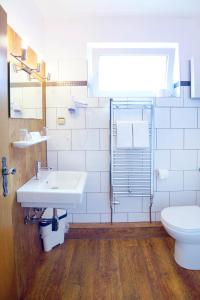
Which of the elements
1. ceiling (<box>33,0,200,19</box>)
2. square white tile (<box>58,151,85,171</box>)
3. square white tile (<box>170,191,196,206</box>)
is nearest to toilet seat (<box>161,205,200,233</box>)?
square white tile (<box>170,191,196,206</box>)

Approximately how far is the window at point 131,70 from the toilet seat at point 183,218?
1.26 m

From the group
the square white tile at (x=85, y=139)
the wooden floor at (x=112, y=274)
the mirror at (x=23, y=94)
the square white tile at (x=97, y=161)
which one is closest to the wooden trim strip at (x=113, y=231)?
the wooden floor at (x=112, y=274)

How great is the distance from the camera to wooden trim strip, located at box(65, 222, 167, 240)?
2637mm

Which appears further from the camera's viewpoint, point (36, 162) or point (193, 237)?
point (36, 162)

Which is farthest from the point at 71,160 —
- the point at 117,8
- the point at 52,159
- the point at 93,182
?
the point at 117,8

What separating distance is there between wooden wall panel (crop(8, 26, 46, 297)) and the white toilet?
1127 millimetres

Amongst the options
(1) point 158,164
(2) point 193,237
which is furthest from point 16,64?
(2) point 193,237

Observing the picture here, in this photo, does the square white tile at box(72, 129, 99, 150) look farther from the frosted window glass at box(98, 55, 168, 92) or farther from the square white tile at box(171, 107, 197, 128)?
the square white tile at box(171, 107, 197, 128)

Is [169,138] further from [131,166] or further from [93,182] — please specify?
[93,182]

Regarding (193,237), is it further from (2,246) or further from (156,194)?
(2,246)

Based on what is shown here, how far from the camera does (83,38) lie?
8.43ft

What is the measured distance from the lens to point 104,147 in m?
2.65

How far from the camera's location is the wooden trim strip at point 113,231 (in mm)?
2637

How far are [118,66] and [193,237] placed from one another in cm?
187
